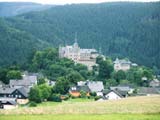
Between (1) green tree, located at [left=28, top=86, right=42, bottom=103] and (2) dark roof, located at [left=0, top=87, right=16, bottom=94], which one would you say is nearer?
(1) green tree, located at [left=28, top=86, right=42, bottom=103]

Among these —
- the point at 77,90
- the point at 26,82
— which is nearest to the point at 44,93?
the point at 77,90

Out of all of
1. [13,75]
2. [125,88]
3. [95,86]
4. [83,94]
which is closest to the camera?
[83,94]

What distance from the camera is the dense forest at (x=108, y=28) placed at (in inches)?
5453

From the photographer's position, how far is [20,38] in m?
111

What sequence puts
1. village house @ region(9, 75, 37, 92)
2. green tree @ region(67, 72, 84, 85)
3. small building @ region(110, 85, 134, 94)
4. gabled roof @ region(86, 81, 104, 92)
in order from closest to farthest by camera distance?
small building @ region(110, 85, 134, 94) < gabled roof @ region(86, 81, 104, 92) < village house @ region(9, 75, 37, 92) < green tree @ region(67, 72, 84, 85)

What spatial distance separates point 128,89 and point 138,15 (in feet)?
423

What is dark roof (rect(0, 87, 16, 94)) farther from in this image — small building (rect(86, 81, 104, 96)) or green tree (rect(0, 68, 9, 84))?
small building (rect(86, 81, 104, 96))

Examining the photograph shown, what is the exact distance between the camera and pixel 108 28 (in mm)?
175375

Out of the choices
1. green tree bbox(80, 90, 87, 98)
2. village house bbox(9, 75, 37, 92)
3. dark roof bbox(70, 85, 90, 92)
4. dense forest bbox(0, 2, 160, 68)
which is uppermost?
dense forest bbox(0, 2, 160, 68)

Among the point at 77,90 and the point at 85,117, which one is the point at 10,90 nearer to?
the point at 77,90

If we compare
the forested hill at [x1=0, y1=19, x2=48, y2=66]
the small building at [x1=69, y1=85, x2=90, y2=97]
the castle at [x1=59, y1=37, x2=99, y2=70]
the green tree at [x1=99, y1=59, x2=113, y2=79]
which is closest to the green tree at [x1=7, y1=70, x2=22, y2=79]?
the small building at [x1=69, y1=85, x2=90, y2=97]

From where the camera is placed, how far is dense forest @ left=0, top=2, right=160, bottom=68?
138 meters

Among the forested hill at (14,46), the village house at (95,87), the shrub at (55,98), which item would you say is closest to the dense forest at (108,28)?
the forested hill at (14,46)

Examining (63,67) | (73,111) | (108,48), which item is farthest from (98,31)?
(73,111)
